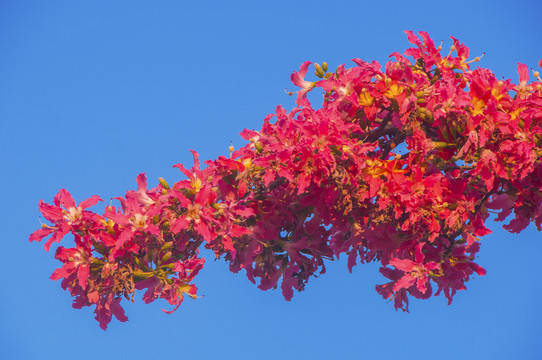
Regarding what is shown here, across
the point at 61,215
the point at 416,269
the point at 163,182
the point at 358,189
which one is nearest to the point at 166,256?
the point at 163,182

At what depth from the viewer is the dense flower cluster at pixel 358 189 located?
2.95 metres

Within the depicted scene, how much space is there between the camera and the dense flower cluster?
2949mm

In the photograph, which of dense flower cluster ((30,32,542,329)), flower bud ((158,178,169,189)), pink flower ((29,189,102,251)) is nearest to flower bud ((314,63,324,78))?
dense flower cluster ((30,32,542,329))

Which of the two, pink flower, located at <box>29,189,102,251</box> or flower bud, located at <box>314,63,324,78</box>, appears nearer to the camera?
pink flower, located at <box>29,189,102,251</box>

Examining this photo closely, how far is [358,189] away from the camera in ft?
9.77

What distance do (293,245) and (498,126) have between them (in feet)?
3.93

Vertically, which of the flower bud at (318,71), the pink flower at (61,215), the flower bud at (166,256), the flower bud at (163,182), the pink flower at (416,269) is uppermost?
the flower bud at (318,71)

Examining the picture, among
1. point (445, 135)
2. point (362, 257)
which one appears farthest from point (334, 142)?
Result: point (362, 257)

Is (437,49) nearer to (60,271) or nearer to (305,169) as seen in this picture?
(305,169)

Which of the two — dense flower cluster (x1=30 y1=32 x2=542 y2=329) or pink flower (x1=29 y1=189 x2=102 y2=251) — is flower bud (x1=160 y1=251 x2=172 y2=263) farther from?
pink flower (x1=29 y1=189 x2=102 y2=251)

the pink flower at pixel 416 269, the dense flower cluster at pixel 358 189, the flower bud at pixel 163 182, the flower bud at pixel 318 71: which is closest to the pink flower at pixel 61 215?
the dense flower cluster at pixel 358 189

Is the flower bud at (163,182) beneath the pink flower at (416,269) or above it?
above

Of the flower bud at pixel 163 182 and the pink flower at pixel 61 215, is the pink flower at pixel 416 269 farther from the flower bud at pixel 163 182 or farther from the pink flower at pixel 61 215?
the pink flower at pixel 61 215

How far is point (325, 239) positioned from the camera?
11.6 ft
